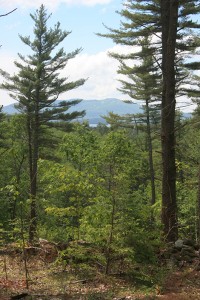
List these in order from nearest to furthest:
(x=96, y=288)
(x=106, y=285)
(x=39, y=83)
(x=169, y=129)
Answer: (x=96, y=288)
(x=106, y=285)
(x=169, y=129)
(x=39, y=83)

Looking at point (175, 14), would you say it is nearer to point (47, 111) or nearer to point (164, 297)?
point (164, 297)

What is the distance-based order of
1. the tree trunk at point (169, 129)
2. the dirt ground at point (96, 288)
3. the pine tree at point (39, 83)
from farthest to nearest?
the pine tree at point (39, 83)
the tree trunk at point (169, 129)
the dirt ground at point (96, 288)

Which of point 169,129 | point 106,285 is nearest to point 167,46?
point 169,129

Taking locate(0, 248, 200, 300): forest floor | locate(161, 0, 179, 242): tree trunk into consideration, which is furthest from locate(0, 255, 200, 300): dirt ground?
locate(161, 0, 179, 242): tree trunk

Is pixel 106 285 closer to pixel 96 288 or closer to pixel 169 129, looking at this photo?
pixel 96 288

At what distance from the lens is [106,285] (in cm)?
679

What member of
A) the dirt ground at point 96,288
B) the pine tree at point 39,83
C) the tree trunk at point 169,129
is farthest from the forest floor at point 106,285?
the pine tree at point 39,83

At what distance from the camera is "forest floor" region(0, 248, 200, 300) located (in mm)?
5836

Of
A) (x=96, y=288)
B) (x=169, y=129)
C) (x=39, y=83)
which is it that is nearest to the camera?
(x=96, y=288)

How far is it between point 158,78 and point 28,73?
6857 mm

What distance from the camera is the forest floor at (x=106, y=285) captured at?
5.84 meters

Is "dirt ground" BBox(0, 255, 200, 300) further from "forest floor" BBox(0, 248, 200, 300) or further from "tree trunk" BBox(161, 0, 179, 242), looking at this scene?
"tree trunk" BBox(161, 0, 179, 242)

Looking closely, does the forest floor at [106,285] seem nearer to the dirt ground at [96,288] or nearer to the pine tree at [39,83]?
the dirt ground at [96,288]

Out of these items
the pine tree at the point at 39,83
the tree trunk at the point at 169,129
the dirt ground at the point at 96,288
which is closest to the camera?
the dirt ground at the point at 96,288
